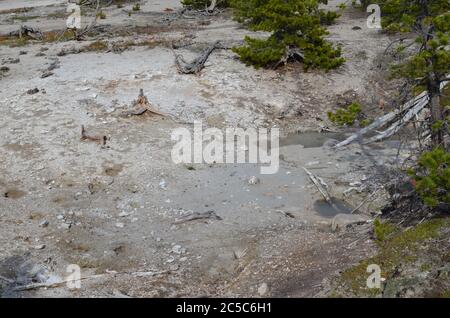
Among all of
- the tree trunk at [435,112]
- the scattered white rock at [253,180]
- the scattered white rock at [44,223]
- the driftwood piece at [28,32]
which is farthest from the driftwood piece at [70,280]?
the driftwood piece at [28,32]

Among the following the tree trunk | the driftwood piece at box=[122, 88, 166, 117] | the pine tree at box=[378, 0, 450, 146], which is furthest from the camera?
the driftwood piece at box=[122, 88, 166, 117]

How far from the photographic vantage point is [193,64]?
18.0 metres

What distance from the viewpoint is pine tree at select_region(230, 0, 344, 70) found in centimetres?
1736

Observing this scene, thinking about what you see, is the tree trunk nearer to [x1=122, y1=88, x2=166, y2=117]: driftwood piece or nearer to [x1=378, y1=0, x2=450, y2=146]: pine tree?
[x1=378, y1=0, x2=450, y2=146]: pine tree

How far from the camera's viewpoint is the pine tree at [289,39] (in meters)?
17.4

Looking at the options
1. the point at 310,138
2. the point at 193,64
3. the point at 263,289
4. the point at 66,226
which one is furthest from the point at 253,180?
the point at 193,64

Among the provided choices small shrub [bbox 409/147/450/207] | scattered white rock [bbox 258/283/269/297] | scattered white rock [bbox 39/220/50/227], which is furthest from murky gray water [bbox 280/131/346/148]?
scattered white rock [bbox 258/283/269/297]

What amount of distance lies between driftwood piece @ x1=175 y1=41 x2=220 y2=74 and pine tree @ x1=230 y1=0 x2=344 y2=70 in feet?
3.65

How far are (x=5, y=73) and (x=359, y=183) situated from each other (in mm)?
12916

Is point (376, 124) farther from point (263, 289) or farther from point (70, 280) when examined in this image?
point (70, 280)

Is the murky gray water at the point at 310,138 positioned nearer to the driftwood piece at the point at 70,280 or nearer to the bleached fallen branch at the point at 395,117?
the bleached fallen branch at the point at 395,117

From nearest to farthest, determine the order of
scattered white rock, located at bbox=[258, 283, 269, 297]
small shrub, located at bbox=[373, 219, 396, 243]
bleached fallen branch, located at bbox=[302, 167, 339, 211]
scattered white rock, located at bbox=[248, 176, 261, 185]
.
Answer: scattered white rock, located at bbox=[258, 283, 269, 297] < small shrub, located at bbox=[373, 219, 396, 243] < bleached fallen branch, located at bbox=[302, 167, 339, 211] < scattered white rock, located at bbox=[248, 176, 261, 185]

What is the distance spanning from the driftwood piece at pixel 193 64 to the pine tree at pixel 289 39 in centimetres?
111

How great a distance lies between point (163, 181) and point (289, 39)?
317 inches
